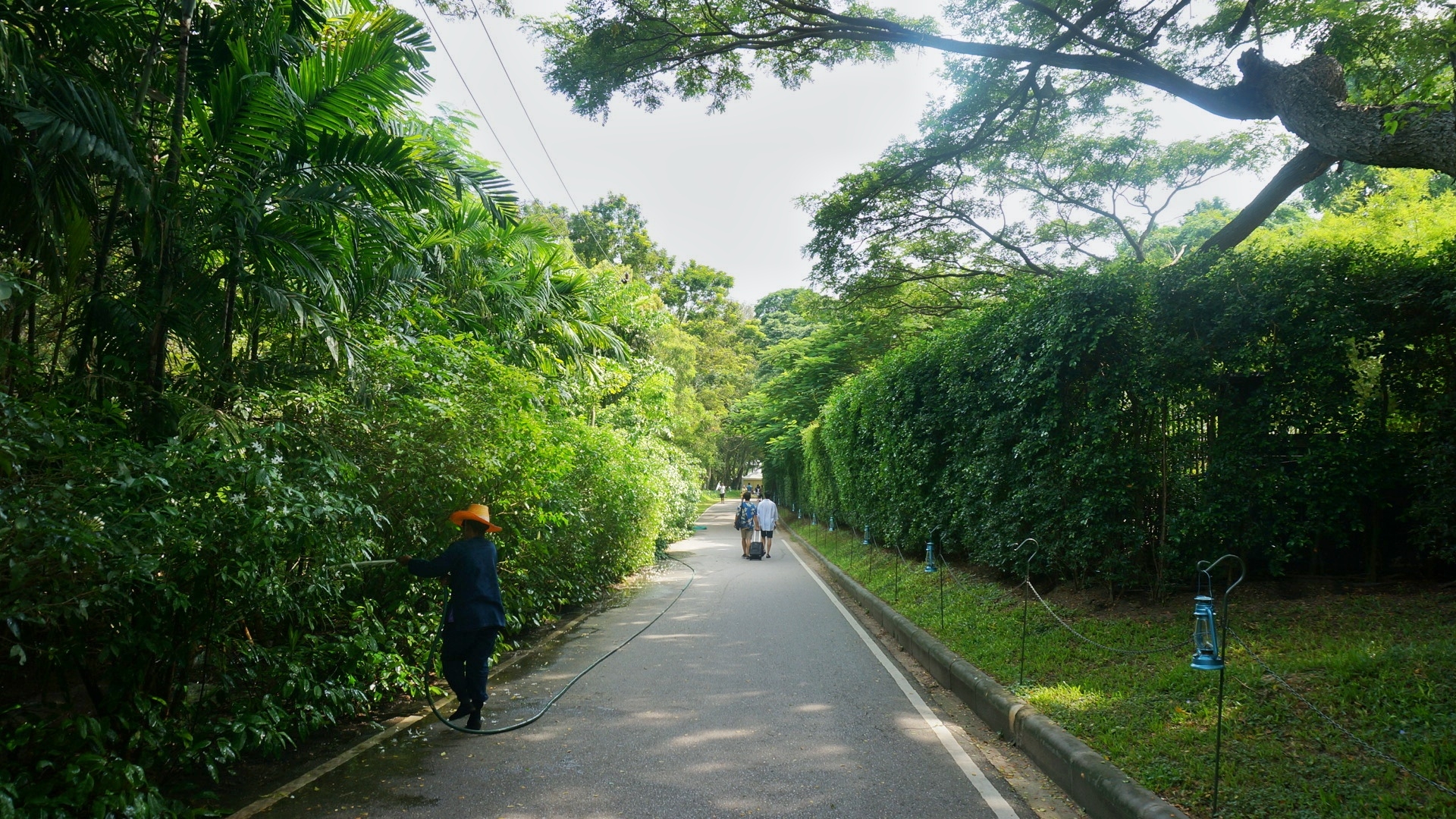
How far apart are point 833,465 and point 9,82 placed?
811 inches

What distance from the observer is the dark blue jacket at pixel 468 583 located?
20.2ft

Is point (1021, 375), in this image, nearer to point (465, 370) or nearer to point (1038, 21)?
point (1038, 21)

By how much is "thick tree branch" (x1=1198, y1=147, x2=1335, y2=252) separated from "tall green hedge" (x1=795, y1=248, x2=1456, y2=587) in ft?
7.06

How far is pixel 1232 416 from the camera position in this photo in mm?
7621

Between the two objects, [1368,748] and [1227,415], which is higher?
[1227,415]

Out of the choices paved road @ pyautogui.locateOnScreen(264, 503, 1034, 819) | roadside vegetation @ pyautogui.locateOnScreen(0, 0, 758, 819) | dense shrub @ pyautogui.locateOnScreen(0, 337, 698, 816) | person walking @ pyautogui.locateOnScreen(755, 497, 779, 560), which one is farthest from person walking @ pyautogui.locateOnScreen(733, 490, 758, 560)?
dense shrub @ pyautogui.locateOnScreen(0, 337, 698, 816)

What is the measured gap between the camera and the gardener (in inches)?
242

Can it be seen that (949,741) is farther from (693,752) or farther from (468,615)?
(468,615)

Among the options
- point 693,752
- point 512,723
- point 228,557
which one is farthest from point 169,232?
point 693,752

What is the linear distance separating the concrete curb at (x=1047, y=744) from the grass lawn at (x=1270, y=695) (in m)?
0.12

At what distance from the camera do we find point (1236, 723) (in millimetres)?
5180

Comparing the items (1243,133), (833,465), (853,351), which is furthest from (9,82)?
(853,351)

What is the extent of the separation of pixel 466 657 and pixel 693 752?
1901mm

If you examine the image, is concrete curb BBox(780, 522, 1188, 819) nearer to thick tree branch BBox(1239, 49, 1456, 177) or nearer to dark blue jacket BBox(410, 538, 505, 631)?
dark blue jacket BBox(410, 538, 505, 631)
